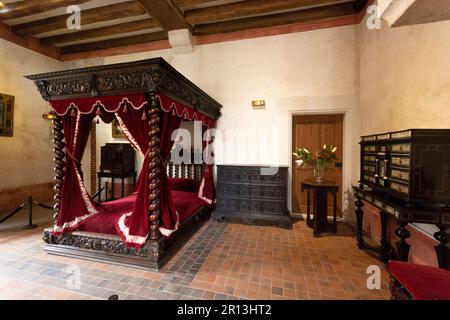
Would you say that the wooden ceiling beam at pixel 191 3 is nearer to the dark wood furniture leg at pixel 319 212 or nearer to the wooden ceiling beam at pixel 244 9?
the wooden ceiling beam at pixel 244 9

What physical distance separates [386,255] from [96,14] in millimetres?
6360

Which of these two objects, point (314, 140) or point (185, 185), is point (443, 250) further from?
point (185, 185)

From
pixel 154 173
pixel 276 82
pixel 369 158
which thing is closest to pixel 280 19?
pixel 276 82

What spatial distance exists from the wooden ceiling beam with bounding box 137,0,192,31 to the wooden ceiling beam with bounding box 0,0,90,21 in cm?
114

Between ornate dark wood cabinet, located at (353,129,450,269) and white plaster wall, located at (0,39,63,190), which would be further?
white plaster wall, located at (0,39,63,190)

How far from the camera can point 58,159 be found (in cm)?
281

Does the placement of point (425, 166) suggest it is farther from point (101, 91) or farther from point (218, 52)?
point (218, 52)

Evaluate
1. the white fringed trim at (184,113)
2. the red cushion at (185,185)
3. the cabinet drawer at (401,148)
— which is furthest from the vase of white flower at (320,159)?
the red cushion at (185,185)

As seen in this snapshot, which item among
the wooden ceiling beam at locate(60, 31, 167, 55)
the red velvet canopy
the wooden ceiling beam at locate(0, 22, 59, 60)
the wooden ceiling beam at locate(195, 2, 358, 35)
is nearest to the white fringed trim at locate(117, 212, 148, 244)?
the red velvet canopy

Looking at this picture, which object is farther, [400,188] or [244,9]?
[244,9]

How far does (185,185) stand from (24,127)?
13.9ft

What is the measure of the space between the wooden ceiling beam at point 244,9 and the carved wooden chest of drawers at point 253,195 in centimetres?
295

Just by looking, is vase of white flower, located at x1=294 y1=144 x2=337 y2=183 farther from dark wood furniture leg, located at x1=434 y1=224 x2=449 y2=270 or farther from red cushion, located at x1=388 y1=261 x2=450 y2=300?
red cushion, located at x1=388 y1=261 x2=450 y2=300

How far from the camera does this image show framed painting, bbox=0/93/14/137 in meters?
4.31
